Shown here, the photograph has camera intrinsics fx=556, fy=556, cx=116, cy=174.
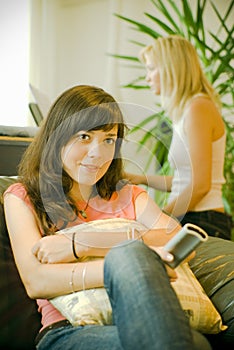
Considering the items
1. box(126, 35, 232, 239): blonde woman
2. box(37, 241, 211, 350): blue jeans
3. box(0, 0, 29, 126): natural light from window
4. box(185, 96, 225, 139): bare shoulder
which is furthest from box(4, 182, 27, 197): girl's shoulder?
box(0, 0, 29, 126): natural light from window

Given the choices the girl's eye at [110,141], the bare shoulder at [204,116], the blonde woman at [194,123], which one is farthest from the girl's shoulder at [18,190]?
the bare shoulder at [204,116]

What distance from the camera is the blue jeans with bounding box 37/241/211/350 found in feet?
2.61

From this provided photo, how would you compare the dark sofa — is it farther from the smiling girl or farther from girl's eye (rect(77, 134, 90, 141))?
girl's eye (rect(77, 134, 90, 141))

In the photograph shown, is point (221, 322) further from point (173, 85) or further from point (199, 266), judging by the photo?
point (173, 85)

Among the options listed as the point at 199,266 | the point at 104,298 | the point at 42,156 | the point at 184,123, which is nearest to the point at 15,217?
the point at 42,156

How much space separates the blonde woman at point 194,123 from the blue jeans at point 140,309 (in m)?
0.81

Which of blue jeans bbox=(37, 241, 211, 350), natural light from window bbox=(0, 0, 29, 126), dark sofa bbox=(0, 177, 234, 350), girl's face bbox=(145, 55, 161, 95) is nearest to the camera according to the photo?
blue jeans bbox=(37, 241, 211, 350)

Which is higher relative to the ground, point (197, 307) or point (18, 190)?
point (18, 190)

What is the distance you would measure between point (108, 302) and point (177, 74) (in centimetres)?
106

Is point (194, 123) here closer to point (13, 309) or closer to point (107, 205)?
point (107, 205)

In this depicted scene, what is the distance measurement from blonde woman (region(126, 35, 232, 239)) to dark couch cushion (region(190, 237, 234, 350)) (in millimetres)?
333

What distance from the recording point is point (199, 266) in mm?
1362

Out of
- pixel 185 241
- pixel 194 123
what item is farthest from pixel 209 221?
pixel 185 241

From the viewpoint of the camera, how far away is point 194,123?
182 cm
